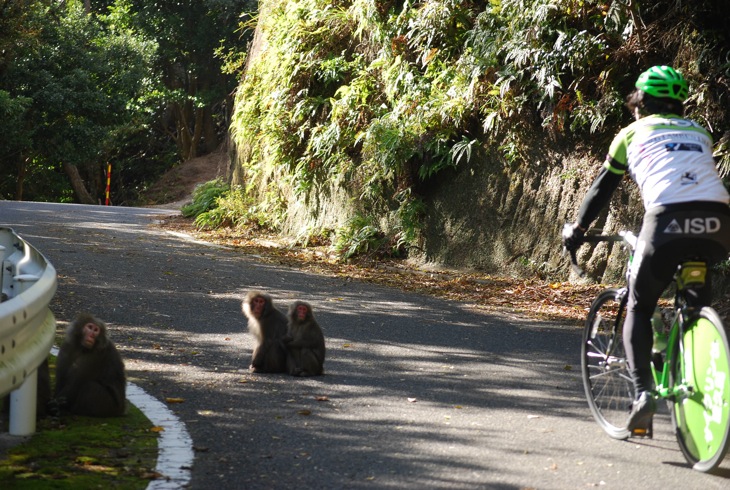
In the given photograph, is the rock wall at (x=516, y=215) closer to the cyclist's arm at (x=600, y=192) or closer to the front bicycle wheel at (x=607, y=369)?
the front bicycle wheel at (x=607, y=369)

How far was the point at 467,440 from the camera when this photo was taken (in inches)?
222

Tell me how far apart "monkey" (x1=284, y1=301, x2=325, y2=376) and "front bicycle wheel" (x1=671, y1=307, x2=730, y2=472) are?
314cm

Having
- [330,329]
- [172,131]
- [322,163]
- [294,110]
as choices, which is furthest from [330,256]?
[172,131]

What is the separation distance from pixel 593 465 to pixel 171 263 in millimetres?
10104

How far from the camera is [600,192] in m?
5.32

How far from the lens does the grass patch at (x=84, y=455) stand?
15.2ft

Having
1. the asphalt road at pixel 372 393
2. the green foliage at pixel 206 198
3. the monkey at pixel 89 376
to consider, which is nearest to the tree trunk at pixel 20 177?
the green foliage at pixel 206 198

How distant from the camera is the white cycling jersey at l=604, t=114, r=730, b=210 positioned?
4.98 m

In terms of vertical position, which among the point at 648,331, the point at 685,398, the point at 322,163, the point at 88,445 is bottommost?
the point at 88,445

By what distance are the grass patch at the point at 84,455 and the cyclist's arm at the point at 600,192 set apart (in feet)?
8.81

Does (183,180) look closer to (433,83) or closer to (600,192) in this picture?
(433,83)

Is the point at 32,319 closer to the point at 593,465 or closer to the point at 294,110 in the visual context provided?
the point at 593,465

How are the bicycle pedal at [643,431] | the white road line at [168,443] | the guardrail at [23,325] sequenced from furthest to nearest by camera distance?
the bicycle pedal at [643,431] → the white road line at [168,443] → the guardrail at [23,325]

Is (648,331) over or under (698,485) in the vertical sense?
over
